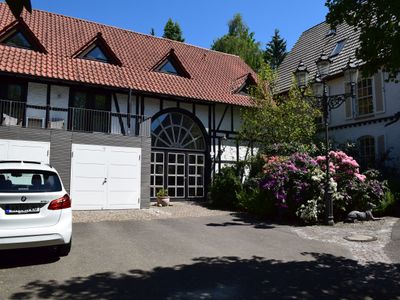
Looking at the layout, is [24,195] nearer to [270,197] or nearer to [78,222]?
[78,222]

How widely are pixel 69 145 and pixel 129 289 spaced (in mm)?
9747

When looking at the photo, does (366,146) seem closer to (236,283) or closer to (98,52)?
(98,52)

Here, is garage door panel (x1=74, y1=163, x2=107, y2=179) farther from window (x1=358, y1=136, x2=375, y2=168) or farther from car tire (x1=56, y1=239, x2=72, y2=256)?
window (x1=358, y1=136, x2=375, y2=168)

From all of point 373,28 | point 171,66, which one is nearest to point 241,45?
point 171,66

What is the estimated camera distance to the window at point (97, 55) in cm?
1729

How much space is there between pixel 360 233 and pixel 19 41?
15.1 metres

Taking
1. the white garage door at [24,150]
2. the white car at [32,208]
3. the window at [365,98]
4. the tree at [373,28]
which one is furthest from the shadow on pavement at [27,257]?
the window at [365,98]

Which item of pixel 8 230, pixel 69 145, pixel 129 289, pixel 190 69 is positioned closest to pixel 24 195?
pixel 8 230

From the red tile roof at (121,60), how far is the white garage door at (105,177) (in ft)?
10.5

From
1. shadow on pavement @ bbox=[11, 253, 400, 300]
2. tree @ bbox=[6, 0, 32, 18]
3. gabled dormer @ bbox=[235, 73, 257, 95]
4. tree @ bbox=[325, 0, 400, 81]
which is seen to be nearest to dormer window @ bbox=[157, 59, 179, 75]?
gabled dormer @ bbox=[235, 73, 257, 95]

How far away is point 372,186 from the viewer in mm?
12438

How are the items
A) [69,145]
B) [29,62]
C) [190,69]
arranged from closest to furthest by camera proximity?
[69,145]
[29,62]
[190,69]

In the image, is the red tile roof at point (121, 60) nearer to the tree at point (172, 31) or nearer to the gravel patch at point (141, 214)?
the gravel patch at point (141, 214)

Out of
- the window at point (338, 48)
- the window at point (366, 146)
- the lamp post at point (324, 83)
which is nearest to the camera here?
the lamp post at point (324, 83)
